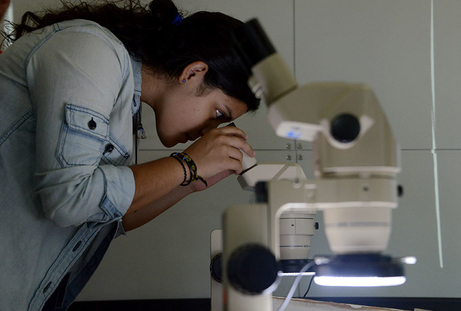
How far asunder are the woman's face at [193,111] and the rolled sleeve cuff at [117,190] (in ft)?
1.03

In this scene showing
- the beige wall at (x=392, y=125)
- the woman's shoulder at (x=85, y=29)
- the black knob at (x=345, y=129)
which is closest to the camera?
the black knob at (x=345, y=129)

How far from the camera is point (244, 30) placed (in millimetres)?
580

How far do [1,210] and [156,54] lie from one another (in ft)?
1.65

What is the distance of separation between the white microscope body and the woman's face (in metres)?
0.57

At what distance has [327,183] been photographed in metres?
0.53

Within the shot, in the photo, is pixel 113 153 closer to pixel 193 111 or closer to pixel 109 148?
pixel 109 148

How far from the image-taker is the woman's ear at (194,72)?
3.58ft

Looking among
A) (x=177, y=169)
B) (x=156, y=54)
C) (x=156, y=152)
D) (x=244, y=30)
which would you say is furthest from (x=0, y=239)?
(x=156, y=152)

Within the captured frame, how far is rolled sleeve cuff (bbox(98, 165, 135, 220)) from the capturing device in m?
0.84

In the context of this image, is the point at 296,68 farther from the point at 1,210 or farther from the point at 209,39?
the point at 1,210

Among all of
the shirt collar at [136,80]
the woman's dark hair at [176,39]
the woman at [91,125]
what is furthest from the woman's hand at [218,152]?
the shirt collar at [136,80]

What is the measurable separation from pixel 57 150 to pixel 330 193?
0.51m

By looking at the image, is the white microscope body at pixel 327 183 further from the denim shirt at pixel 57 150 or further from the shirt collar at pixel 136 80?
the shirt collar at pixel 136 80

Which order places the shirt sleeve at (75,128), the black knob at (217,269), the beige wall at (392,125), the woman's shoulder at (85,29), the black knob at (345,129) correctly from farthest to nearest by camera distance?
the beige wall at (392,125) < the black knob at (217,269) < the woman's shoulder at (85,29) < the shirt sleeve at (75,128) < the black knob at (345,129)
